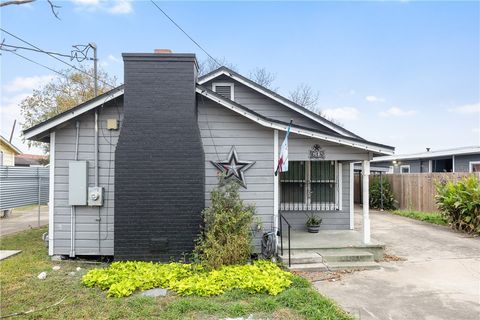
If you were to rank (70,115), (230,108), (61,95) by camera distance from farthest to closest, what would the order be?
(61,95) → (230,108) → (70,115)

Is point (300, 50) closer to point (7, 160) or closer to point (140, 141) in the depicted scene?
point (140, 141)

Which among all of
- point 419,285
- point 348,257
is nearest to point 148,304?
point 348,257

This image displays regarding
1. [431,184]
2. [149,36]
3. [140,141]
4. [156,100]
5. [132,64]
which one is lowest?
[431,184]

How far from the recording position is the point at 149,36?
41.4 feet

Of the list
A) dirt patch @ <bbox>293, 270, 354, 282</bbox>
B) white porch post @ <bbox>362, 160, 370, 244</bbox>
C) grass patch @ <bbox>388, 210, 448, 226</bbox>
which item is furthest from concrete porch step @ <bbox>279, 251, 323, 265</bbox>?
grass patch @ <bbox>388, 210, 448, 226</bbox>

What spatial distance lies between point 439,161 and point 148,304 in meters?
19.8

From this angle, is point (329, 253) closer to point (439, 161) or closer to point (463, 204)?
point (463, 204)

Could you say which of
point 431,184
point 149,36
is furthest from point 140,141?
point 431,184

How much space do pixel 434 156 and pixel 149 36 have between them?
52.9ft

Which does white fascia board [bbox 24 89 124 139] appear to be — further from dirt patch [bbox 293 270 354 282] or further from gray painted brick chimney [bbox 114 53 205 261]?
Answer: dirt patch [bbox 293 270 354 282]

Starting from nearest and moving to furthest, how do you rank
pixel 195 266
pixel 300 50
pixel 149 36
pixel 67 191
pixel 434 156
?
pixel 195 266 < pixel 67 191 < pixel 149 36 < pixel 300 50 < pixel 434 156

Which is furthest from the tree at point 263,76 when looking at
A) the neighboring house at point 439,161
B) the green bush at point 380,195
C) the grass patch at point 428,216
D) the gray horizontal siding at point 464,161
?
the grass patch at point 428,216

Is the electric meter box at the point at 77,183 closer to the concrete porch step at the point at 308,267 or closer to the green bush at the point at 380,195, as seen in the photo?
the concrete porch step at the point at 308,267

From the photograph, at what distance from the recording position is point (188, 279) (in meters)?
4.93
